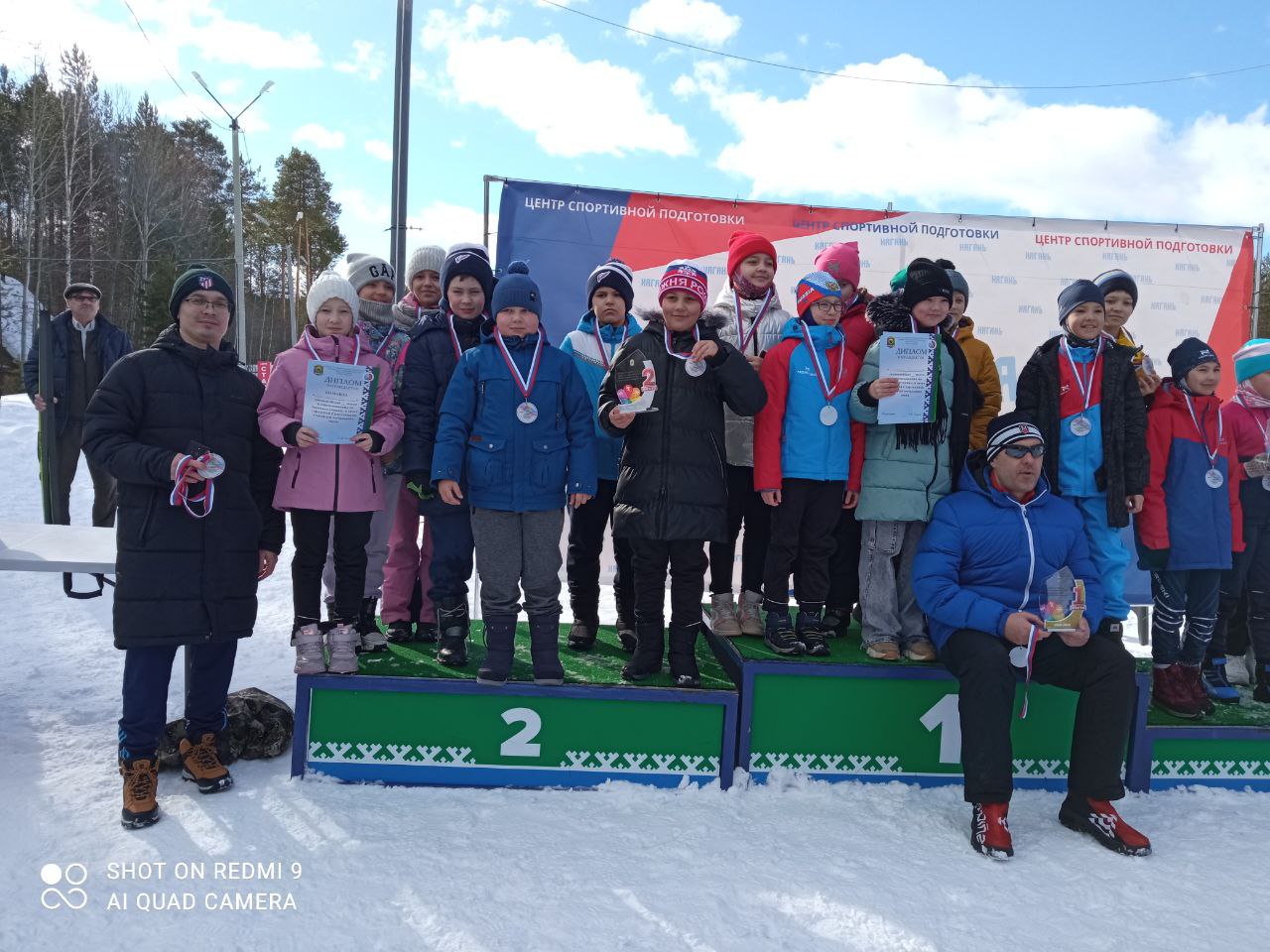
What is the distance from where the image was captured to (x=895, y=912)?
2486 millimetres

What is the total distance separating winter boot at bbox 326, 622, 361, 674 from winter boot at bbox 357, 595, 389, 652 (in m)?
0.29

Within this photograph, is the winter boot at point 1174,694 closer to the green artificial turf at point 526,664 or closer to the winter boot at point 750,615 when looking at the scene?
the winter boot at point 750,615

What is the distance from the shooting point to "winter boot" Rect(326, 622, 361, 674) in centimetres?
326

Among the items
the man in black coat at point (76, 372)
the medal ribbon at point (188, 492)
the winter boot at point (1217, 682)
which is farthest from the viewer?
the man in black coat at point (76, 372)

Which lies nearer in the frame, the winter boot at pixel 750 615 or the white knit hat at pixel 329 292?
the white knit hat at pixel 329 292

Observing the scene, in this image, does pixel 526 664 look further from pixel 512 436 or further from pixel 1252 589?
pixel 1252 589

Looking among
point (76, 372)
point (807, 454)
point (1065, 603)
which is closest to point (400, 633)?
point (807, 454)

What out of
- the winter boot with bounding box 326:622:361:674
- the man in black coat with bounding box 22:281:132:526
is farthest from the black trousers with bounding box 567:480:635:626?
the man in black coat with bounding box 22:281:132:526

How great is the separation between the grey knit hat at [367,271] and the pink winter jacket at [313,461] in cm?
70

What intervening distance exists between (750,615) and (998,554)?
1.21m

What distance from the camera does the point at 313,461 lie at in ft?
10.9

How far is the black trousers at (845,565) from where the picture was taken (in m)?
4.04

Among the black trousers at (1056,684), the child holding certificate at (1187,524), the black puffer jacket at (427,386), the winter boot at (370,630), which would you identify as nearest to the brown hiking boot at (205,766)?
the winter boot at (370,630)

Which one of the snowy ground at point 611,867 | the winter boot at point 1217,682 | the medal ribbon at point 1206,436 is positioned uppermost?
the medal ribbon at point 1206,436
